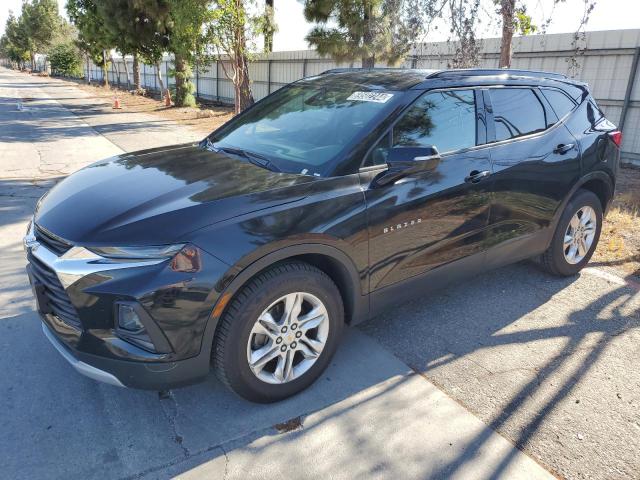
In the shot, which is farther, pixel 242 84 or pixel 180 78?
pixel 180 78

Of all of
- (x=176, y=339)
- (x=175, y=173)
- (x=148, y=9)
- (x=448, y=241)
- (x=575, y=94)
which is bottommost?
(x=176, y=339)

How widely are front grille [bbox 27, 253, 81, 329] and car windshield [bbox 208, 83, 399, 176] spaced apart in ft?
4.67

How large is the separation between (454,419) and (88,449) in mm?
1962

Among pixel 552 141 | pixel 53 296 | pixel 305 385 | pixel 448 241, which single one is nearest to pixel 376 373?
pixel 305 385

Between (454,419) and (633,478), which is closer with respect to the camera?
(633,478)

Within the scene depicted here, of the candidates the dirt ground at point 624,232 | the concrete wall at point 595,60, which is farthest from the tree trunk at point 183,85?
the dirt ground at point 624,232

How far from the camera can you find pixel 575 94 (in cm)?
457

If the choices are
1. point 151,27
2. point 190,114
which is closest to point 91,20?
point 151,27

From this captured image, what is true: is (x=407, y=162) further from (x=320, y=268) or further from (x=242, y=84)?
(x=242, y=84)

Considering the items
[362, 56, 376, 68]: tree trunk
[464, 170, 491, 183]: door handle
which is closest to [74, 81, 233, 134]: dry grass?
[362, 56, 376, 68]: tree trunk

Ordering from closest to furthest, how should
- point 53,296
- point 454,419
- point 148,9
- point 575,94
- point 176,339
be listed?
point 176,339 → point 53,296 → point 454,419 → point 575,94 → point 148,9

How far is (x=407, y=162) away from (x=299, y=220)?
0.80 m

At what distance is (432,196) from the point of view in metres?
3.32

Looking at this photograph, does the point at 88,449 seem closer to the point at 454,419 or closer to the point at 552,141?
the point at 454,419
